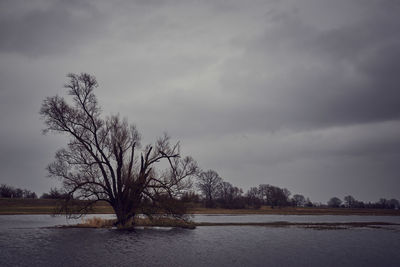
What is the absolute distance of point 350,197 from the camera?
7613 inches

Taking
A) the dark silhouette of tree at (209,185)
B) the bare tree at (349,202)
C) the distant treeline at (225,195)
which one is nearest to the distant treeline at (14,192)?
the distant treeline at (225,195)

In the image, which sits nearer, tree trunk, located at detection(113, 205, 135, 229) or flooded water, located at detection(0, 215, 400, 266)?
flooded water, located at detection(0, 215, 400, 266)

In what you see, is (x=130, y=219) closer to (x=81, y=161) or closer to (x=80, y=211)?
(x=80, y=211)

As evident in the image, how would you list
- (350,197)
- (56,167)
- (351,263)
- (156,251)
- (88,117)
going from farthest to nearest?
1. (350,197)
2. (88,117)
3. (56,167)
4. (156,251)
5. (351,263)

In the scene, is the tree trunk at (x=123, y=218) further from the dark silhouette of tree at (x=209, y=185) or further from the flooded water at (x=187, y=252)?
the dark silhouette of tree at (x=209, y=185)

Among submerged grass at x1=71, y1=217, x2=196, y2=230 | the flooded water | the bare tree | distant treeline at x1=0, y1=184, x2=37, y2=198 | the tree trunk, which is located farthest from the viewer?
the bare tree

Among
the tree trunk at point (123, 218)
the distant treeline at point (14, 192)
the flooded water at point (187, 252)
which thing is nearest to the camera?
the flooded water at point (187, 252)

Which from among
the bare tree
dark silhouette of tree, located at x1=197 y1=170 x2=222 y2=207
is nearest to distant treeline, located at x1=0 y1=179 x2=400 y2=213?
dark silhouette of tree, located at x1=197 y1=170 x2=222 y2=207

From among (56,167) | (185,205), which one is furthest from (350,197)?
(56,167)

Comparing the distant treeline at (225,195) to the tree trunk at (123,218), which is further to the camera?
the distant treeline at (225,195)

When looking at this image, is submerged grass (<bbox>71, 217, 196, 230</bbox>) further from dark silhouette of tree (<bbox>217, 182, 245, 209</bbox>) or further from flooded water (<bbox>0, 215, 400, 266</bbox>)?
dark silhouette of tree (<bbox>217, 182, 245, 209</bbox>)

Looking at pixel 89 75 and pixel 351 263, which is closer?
pixel 351 263

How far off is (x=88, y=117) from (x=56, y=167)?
7.11 meters

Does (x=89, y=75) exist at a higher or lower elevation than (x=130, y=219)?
higher
